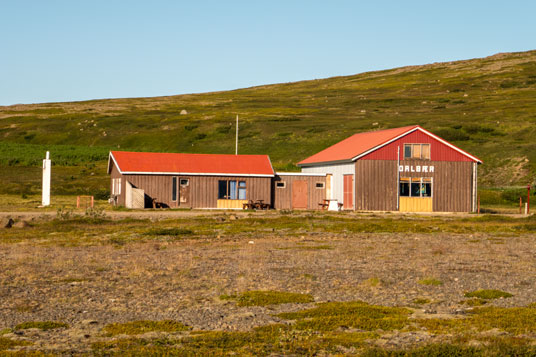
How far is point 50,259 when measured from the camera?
18.8 metres

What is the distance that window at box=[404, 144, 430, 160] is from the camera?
154 ft

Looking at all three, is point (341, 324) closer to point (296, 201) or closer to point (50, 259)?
point (50, 259)

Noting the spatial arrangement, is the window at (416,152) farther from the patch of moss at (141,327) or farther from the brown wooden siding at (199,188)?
the patch of moss at (141,327)

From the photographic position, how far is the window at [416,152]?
1853 inches

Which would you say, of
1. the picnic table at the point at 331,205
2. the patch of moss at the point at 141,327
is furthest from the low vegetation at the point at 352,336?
the picnic table at the point at 331,205

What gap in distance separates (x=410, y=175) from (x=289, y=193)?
8.57 metres

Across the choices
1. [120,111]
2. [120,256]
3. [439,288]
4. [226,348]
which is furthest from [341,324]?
[120,111]

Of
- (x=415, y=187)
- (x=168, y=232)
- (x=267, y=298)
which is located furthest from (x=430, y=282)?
(x=415, y=187)

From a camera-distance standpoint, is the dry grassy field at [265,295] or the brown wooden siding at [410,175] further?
the brown wooden siding at [410,175]

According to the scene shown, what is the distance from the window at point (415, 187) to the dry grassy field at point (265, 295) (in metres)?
20.8

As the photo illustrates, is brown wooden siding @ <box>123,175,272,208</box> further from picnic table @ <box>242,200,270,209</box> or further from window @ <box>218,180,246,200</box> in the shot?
picnic table @ <box>242,200,270,209</box>

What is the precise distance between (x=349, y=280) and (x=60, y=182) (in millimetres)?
54119

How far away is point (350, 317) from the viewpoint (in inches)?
438

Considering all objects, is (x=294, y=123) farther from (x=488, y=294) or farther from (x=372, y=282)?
(x=488, y=294)
